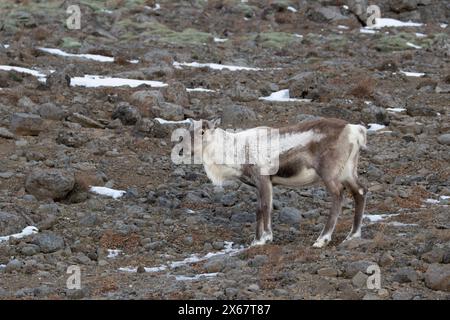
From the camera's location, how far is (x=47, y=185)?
45.5ft

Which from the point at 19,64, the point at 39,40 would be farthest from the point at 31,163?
the point at 39,40

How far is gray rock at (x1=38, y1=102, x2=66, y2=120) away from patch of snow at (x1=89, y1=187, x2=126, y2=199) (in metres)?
5.39

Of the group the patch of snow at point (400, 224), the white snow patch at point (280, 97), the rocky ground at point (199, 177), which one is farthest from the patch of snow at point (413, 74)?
the patch of snow at point (400, 224)

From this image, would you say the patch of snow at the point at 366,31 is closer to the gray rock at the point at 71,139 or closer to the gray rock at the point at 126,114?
the gray rock at the point at 126,114

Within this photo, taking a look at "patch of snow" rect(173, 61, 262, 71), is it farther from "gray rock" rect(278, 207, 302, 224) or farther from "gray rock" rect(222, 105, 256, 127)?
"gray rock" rect(278, 207, 302, 224)

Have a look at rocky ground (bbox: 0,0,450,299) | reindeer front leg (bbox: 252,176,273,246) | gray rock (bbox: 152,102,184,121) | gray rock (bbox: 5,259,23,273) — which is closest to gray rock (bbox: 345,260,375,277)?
rocky ground (bbox: 0,0,450,299)

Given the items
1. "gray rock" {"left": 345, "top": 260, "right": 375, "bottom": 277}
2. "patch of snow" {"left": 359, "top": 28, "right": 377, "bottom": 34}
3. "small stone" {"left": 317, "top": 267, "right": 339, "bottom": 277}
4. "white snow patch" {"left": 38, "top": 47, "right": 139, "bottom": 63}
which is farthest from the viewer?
"patch of snow" {"left": 359, "top": 28, "right": 377, "bottom": 34}

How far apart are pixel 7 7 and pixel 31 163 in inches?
1136

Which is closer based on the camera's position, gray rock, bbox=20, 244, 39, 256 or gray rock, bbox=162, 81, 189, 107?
gray rock, bbox=20, 244, 39, 256

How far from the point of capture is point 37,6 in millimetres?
42906

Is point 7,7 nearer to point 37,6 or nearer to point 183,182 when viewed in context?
point 37,6

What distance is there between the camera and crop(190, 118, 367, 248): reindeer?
11.4m

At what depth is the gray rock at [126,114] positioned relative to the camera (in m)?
19.9

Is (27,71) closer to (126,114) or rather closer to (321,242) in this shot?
(126,114)
